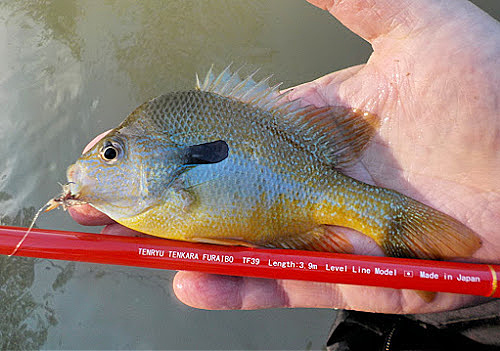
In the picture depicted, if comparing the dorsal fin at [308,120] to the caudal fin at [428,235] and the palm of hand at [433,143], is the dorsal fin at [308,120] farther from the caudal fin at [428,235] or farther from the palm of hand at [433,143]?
the caudal fin at [428,235]

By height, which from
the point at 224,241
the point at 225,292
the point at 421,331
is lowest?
the point at 421,331

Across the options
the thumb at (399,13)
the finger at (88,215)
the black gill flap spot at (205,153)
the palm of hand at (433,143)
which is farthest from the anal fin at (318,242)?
the thumb at (399,13)

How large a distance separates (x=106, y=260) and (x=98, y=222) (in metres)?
0.46

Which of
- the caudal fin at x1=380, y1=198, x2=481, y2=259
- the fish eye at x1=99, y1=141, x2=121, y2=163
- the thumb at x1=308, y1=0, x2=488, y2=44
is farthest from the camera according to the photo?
the thumb at x1=308, y1=0, x2=488, y2=44

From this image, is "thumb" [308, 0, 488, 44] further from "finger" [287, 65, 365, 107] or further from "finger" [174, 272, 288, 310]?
"finger" [174, 272, 288, 310]

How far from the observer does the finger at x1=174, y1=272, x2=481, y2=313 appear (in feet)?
7.30

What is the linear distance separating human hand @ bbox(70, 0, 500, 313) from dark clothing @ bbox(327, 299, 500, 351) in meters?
0.27

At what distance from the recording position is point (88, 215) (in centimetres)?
227

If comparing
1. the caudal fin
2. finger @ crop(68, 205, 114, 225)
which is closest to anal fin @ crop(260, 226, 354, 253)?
the caudal fin

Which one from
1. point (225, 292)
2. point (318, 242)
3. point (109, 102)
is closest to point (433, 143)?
point (318, 242)

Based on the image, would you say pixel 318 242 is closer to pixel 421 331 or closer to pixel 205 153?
pixel 205 153

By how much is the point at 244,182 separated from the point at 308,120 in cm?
53

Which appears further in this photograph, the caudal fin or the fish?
the caudal fin

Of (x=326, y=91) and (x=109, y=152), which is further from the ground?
(x=109, y=152)
